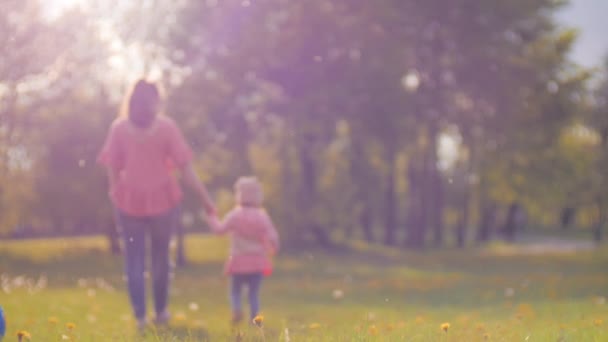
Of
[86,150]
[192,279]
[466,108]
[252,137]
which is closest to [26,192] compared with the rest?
[86,150]

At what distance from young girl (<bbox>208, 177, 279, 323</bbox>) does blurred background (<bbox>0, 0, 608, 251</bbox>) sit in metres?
10.7

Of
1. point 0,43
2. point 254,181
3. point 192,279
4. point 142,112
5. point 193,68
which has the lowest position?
Answer: point 192,279

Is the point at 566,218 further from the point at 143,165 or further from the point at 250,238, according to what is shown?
the point at 143,165

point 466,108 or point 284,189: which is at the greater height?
point 466,108

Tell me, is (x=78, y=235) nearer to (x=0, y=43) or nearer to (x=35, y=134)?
(x=35, y=134)

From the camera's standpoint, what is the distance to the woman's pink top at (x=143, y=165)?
6414 mm

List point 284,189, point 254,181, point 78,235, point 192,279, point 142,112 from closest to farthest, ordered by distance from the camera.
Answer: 1. point 142,112
2. point 254,181
3. point 192,279
4. point 284,189
5. point 78,235

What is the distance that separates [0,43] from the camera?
30.6ft

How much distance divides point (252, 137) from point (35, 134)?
7.54 m

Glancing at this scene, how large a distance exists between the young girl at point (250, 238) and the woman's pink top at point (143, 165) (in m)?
0.98

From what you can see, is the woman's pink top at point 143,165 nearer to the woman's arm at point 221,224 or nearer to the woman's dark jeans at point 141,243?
the woman's dark jeans at point 141,243

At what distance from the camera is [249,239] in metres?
7.50

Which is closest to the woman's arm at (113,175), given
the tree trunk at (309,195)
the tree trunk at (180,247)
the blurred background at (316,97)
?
the blurred background at (316,97)

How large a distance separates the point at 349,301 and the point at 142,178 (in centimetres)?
639
